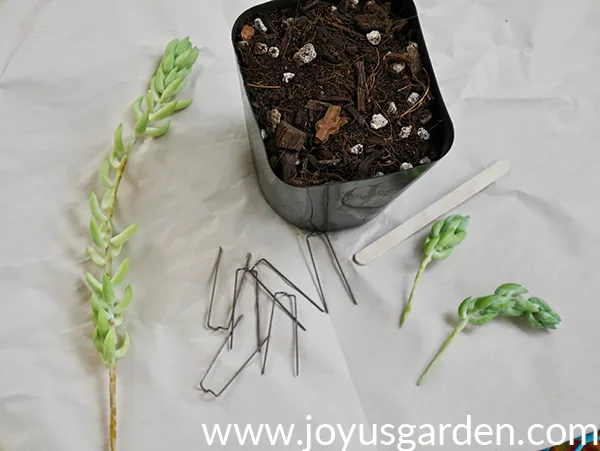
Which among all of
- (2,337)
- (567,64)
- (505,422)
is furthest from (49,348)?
(567,64)

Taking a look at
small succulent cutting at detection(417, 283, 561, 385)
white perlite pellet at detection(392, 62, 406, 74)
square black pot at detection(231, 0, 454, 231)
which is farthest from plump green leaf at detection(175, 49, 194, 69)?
small succulent cutting at detection(417, 283, 561, 385)

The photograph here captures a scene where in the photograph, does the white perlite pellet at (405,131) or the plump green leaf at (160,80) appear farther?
the plump green leaf at (160,80)

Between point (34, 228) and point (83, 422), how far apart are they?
194 millimetres

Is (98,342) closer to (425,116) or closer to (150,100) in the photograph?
(150,100)

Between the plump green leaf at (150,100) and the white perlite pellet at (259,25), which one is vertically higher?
the white perlite pellet at (259,25)

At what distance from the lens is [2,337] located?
0.57 m

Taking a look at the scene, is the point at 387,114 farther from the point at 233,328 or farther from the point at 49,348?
the point at 49,348

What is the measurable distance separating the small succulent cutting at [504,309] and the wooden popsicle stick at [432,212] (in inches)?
3.5

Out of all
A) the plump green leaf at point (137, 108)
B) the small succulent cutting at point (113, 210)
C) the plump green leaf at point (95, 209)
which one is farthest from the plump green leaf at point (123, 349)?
the plump green leaf at point (137, 108)

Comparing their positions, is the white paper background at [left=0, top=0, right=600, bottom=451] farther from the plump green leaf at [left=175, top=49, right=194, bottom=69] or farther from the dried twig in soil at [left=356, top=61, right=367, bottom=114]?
the dried twig in soil at [left=356, top=61, right=367, bottom=114]

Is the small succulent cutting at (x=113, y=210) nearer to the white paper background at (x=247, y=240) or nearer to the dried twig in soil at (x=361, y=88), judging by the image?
the white paper background at (x=247, y=240)

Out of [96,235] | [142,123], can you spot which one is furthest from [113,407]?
[142,123]

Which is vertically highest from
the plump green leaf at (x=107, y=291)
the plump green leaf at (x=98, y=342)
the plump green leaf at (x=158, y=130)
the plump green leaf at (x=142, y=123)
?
the plump green leaf at (x=142, y=123)

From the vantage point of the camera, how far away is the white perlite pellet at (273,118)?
0.52 m
